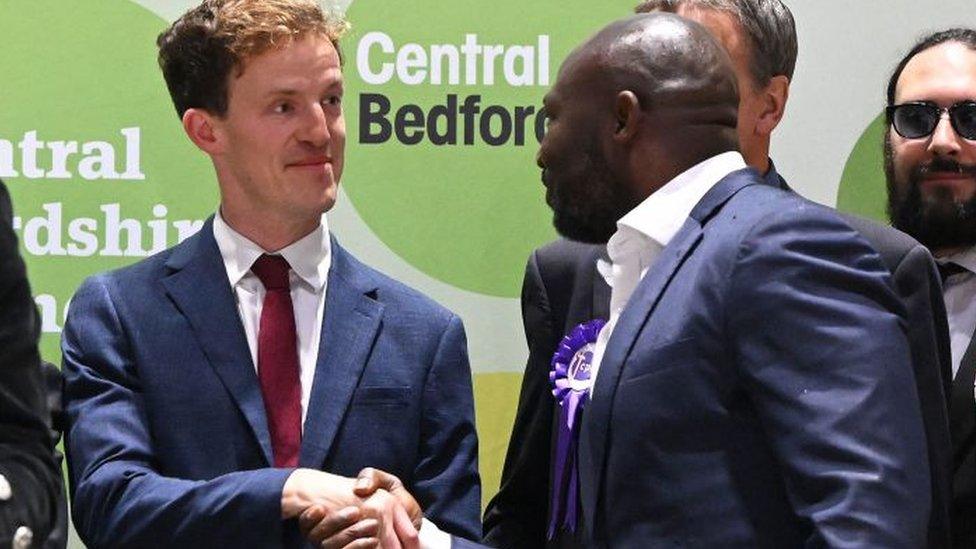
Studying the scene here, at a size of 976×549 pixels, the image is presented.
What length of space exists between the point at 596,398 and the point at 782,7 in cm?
128

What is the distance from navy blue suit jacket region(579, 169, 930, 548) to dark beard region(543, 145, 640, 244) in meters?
0.12

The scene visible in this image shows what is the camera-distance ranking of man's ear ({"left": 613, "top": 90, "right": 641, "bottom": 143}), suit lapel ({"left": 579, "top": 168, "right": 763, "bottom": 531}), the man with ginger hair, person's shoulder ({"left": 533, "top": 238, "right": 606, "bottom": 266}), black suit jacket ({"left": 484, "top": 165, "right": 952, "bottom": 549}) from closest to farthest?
1. suit lapel ({"left": 579, "top": 168, "right": 763, "bottom": 531})
2. man's ear ({"left": 613, "top": 90, "right": 641, "bottom": 143})
3. the man with ginger hair
4. black suit jacket ({"left": 484, "top": 165, "right": 952, "bottom": 549})
5. person's shoulder ({"left": 533, "top": 238, "right": 606, "bottom": 266})

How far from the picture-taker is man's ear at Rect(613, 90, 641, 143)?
7.43 feet

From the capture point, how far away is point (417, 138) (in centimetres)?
343

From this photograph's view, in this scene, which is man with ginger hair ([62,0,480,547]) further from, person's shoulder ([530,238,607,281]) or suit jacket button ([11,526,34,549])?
suit jacket button ([11,526,34,549])

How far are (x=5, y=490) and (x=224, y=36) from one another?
1.32m

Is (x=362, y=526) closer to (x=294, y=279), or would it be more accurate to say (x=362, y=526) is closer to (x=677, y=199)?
(x=294, y=279)

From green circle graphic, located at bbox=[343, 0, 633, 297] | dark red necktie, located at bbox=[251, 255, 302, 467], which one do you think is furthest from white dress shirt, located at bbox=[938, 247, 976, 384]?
dark red necktie, located at bbox=[251, 255, 302, 467]

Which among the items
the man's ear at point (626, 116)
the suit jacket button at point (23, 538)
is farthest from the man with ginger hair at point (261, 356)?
the suit jacket button at point (23, 538)

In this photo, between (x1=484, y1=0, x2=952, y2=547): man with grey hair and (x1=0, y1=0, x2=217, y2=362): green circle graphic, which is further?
(x1=0, y1=0, x2=217, y2=362): green circle graphic

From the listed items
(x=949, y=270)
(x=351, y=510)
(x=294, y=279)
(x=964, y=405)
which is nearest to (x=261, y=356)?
(x=294, y=279)

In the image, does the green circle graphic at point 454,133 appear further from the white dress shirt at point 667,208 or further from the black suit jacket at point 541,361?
the white dress shirt at point 667,208

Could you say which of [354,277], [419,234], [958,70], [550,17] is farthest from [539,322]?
[958,70]

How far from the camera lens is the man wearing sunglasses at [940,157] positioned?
3152 mm
